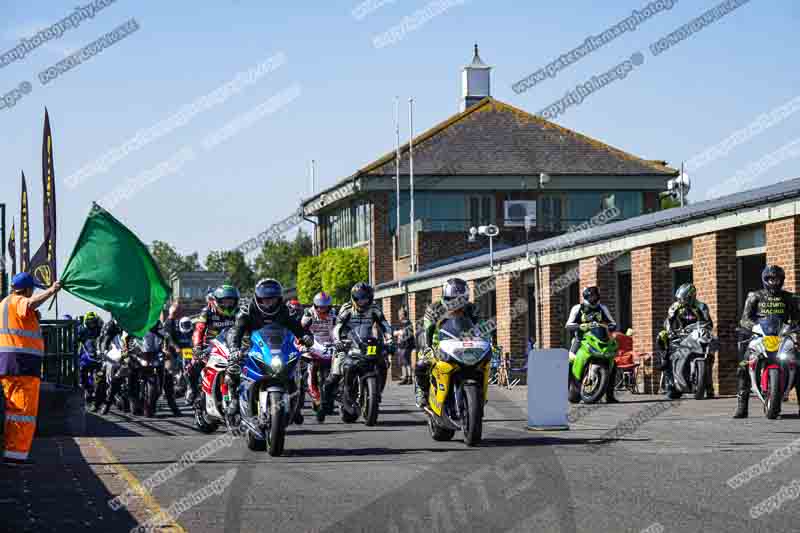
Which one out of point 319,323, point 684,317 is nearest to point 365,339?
point 319,323

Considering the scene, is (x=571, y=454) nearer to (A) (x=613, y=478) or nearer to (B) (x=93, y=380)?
(A) (x=613, y=478)

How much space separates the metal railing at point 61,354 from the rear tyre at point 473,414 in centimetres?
605

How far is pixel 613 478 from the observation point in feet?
36.6

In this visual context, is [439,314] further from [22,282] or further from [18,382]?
[18,382]

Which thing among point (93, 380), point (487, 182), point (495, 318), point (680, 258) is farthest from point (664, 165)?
point (93, 380)

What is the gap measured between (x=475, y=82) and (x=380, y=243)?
14166 mm

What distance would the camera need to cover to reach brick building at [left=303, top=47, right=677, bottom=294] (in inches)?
2437

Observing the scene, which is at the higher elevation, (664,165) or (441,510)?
(664,165)

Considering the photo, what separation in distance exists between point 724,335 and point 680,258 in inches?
104

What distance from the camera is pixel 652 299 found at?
90.5 ft

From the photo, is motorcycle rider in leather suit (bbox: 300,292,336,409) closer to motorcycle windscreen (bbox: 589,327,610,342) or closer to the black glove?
motorcycle windscreen (bbox: 589,327,610,342)

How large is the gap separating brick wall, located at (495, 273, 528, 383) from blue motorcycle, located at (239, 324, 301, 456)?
23.1 meters

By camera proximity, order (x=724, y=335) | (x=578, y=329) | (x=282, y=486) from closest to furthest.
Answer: (x=282, y=486), (x=578, y=329), (x=724, y=335)

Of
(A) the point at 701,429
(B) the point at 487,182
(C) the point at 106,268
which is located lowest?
(A) the point at 701,429
